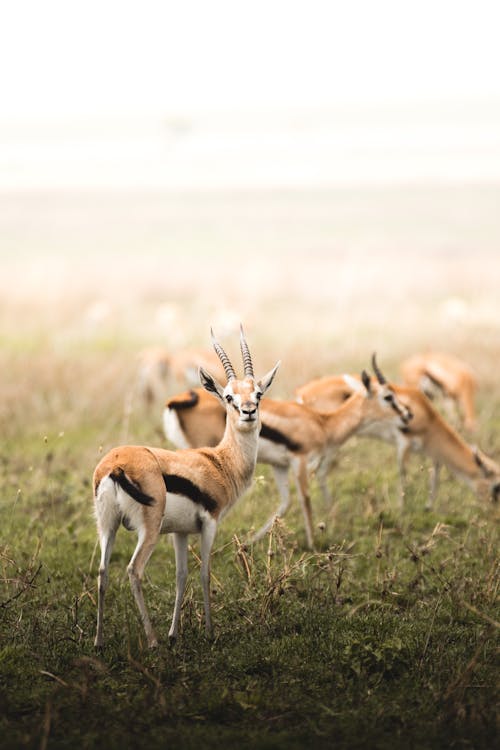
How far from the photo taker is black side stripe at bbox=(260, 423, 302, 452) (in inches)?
326

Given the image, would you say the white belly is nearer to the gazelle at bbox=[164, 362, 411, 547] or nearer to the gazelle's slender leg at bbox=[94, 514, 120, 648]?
the gazelle's slender leg at bbox=[94, 514, 120, 648]

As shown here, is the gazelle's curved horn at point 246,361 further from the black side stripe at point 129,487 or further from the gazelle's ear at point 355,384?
the gazelle's ear at point 355,384

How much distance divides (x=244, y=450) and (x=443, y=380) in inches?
256

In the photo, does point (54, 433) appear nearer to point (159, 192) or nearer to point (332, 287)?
point (332, 287)

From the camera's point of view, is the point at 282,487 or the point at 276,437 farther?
the point at 282,487

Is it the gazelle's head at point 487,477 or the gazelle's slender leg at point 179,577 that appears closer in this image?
the gazelle's slender leg at point 179,577

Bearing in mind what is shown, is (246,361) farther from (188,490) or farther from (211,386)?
(188,490)

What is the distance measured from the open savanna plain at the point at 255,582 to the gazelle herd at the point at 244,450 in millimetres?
324

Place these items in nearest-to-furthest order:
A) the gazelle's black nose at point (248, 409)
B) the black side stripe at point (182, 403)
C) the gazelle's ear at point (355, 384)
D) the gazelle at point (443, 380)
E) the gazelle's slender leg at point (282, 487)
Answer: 1. the gazelle's black nose at point (248, 409)
2. the black side stripe at point (182, 403)
3. the gazelle's slender leg at point (282, 487)
4. the gazelle's ear at point (355, 384)
5. the gazelle at point (443, 380)

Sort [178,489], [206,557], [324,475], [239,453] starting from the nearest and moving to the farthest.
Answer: [178,489]
[206,557]
[239,453]
[324,475]

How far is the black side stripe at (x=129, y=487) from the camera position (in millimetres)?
5410

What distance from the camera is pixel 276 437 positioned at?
8.32 metres

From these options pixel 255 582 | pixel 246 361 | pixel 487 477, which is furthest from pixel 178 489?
pixel 487 477

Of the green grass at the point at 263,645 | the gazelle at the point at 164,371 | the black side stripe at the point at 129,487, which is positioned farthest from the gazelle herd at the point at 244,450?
the gazelle at the point at 164,371
